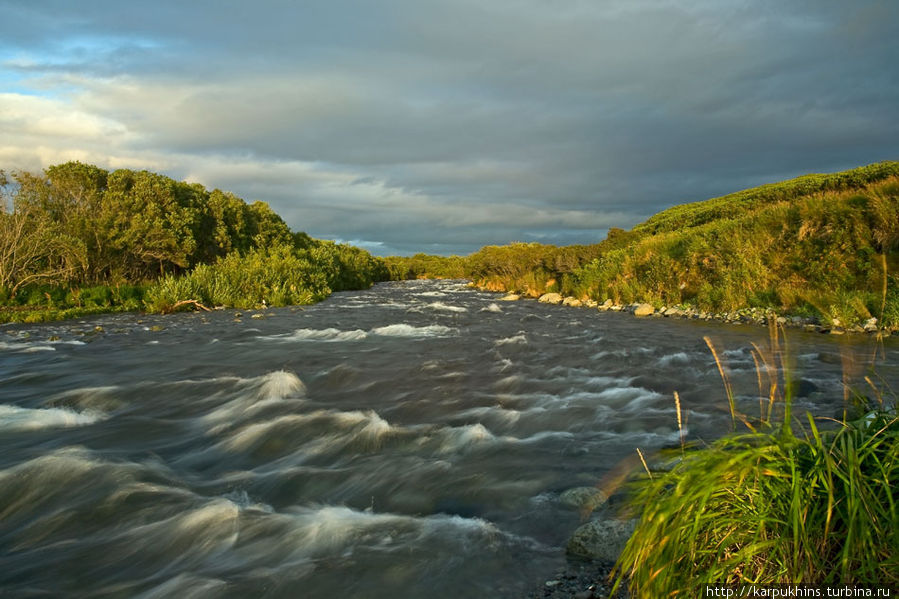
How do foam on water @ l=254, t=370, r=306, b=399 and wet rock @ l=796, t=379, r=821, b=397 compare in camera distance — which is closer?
wet rock @ l=796, t=379, r=821, b=397

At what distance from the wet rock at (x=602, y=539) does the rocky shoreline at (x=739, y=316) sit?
752cm

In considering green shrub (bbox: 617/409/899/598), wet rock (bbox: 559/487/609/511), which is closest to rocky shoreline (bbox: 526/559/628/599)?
green shrub (bbox: 617/409/899/598)

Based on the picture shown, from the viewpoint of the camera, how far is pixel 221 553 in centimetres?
420

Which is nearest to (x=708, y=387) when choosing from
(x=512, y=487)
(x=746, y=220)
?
(x=512, y=487)

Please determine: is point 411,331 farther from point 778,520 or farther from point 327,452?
point 778,520

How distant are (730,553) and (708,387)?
7.57 metres

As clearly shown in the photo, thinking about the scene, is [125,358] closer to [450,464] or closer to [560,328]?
[450,464]

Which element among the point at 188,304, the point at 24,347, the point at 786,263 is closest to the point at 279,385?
the point at 24,347

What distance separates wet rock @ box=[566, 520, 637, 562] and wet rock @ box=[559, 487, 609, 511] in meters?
0.66

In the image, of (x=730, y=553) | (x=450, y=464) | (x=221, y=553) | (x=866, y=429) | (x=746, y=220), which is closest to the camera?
(x=730, y=553)

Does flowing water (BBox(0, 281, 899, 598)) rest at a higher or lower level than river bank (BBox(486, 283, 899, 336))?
lower

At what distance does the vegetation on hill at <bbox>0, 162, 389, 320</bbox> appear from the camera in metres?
23.8

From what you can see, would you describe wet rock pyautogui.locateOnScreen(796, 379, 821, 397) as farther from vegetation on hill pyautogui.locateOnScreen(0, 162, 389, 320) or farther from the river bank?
vegetation on hill pyautogui.locateOnScreen(0, 162, 389, 320)

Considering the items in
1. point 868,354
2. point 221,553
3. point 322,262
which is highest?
point 322,262
